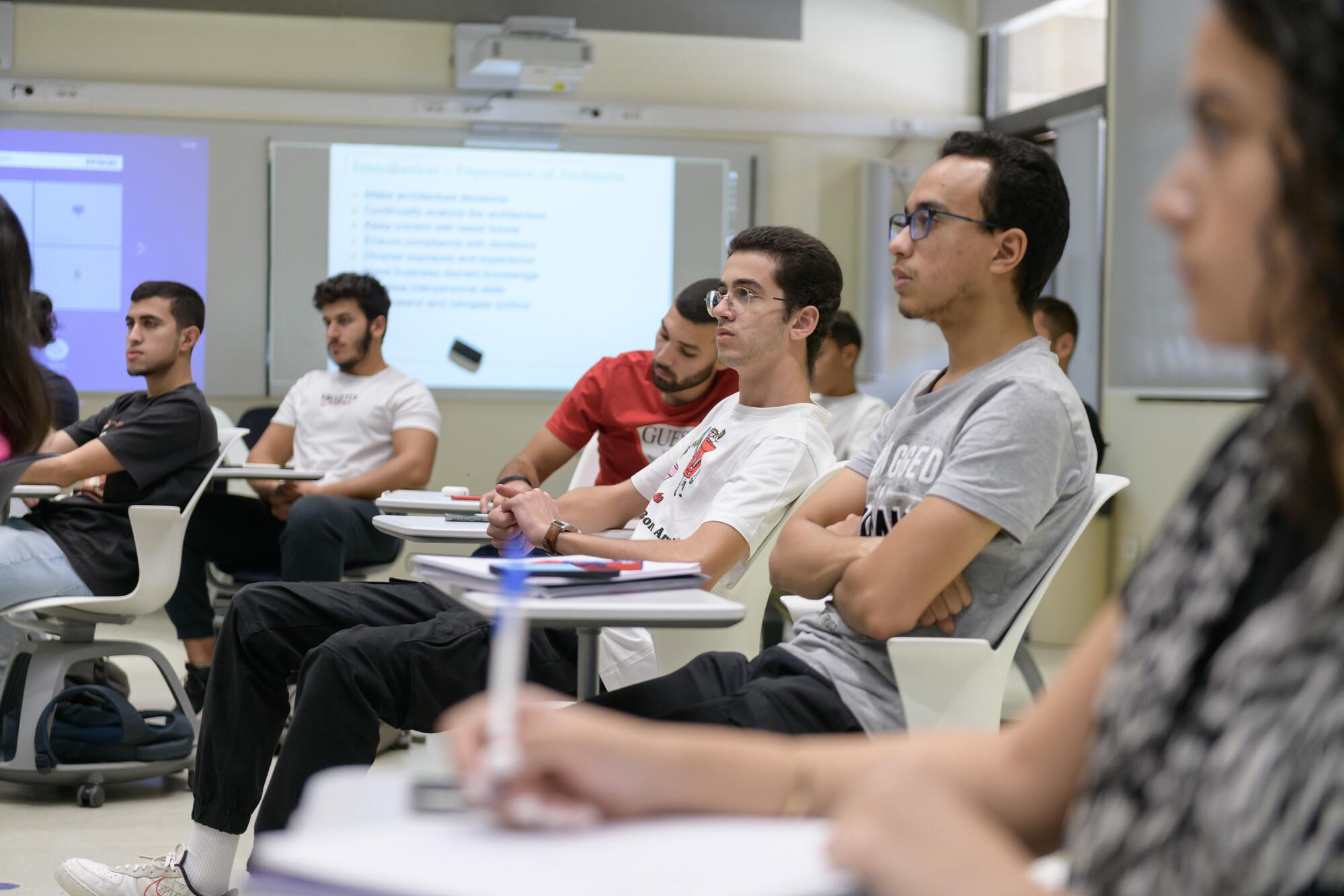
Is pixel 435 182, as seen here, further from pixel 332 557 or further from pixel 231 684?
pixel 231 684

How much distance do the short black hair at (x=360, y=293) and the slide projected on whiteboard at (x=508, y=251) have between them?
1538 mm

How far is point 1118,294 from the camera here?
577cm

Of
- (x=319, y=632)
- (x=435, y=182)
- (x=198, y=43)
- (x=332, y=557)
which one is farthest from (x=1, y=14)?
(x=319, y=632)

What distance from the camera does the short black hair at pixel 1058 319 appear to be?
4.57 metres

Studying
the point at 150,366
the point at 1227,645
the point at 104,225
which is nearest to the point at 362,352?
the point at 150,366

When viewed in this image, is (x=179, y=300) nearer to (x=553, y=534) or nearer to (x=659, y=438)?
(x=659, y=438)

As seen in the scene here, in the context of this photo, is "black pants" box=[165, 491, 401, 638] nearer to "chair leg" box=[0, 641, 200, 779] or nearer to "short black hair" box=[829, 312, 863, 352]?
"chair leg" box=[0, 641, 200, 779]

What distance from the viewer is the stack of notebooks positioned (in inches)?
61.2

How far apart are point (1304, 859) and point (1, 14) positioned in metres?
6.59

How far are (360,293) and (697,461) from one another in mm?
2577

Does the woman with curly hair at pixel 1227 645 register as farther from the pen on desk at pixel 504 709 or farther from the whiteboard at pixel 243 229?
the whiteboard at pixel 243 229

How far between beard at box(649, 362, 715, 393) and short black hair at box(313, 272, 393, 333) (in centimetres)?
168

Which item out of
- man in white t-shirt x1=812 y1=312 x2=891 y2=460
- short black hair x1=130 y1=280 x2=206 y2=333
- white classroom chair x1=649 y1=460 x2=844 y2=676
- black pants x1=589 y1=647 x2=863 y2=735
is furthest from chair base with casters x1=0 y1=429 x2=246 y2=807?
man in white t-shirt x1=812 y1=312 x2=891 y2=460

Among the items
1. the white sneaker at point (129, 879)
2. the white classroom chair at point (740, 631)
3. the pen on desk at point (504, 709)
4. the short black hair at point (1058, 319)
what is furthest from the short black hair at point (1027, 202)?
the short black hair at point (1058, 319)
